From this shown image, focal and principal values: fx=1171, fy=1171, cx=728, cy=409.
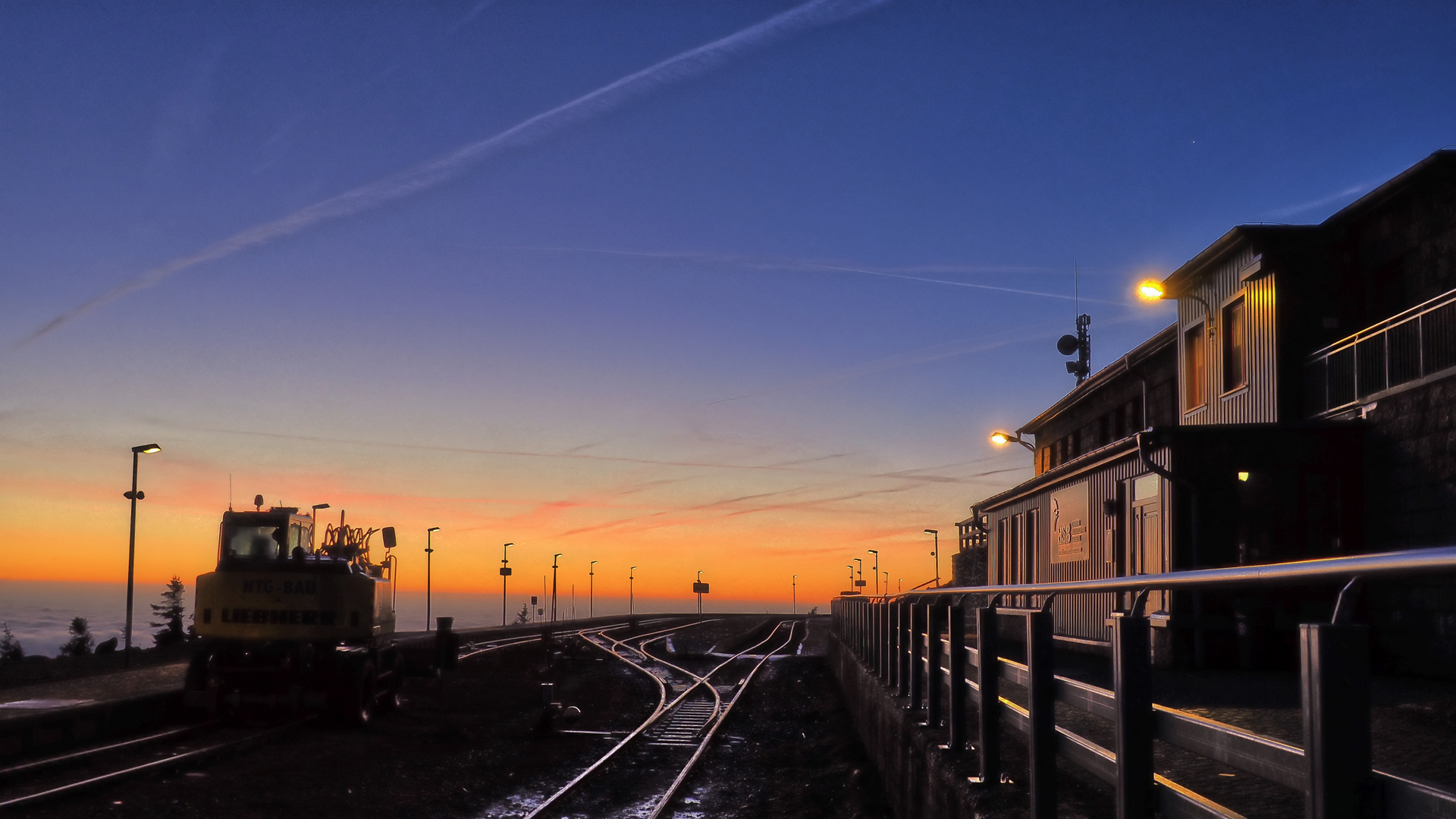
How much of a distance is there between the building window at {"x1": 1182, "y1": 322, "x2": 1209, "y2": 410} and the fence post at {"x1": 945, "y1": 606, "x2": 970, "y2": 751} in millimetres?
17635

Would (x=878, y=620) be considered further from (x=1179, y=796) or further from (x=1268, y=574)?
(x=1268, y=574)

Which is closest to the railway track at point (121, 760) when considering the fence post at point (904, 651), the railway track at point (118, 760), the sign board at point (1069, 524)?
the railway track at point (118, 760)

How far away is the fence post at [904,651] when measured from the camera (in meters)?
10.4

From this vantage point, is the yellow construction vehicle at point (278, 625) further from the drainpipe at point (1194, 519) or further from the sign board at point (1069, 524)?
the sign board at point (1069, 524)

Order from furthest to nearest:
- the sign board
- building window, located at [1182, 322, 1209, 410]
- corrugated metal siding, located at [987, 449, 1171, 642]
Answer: the sign board
building window, located at [1182, 322, 1209, 410]
corrugated metal siding, located at [987, 449, 1171, 642]

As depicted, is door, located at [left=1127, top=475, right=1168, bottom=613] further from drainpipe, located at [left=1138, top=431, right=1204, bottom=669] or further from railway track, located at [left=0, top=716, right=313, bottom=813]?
railway track, located at [left=0, top=716, right=313, bottom=813]

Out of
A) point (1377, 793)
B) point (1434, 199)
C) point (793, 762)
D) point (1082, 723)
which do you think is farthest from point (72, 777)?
point (1434, 199)

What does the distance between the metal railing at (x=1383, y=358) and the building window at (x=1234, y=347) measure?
171 centimetres

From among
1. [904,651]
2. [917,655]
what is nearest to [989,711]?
[917,655]

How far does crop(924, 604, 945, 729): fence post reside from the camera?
7.94 meters

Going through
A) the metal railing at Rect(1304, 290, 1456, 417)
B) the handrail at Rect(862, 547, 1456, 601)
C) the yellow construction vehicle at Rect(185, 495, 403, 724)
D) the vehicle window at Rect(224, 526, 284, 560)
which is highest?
the metal railing at Rect(1304, 290, 1456, 417)

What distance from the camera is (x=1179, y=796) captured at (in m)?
3.23

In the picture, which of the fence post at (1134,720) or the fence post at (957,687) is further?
the fence post at (957,687)

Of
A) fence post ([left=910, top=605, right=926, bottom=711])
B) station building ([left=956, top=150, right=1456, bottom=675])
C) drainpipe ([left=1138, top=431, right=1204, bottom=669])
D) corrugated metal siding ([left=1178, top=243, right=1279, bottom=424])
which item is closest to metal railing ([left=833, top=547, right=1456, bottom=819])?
fence post ([left=910, top=605, right=926, bottom=711])
